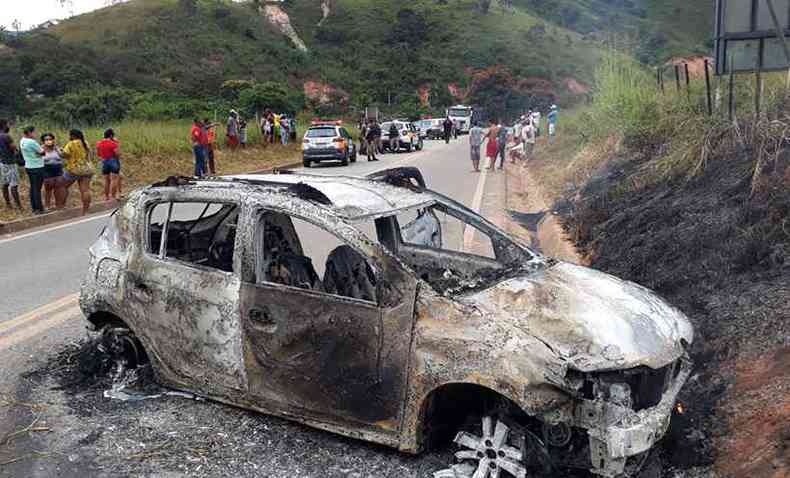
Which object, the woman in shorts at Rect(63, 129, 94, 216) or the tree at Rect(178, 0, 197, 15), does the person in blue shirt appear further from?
the tree at Rect(178, 0, 197, 15)

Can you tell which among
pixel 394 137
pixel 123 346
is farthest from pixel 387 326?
pixel 394 137

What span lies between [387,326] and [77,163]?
38.3 feet

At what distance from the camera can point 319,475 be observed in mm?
3973

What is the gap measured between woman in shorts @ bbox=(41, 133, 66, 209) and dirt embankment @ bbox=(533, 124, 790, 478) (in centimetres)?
956

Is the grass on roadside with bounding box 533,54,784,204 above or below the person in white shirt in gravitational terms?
above

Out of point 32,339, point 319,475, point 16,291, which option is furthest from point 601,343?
point 16,291

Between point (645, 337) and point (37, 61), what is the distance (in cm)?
5891

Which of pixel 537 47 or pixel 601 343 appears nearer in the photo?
pixel 601 343

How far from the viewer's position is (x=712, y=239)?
6.71m

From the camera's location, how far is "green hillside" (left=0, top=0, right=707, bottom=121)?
57.5m

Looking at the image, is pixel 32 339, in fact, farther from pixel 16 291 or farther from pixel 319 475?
pixel 319 475

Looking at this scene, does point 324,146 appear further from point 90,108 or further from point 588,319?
point 588,319

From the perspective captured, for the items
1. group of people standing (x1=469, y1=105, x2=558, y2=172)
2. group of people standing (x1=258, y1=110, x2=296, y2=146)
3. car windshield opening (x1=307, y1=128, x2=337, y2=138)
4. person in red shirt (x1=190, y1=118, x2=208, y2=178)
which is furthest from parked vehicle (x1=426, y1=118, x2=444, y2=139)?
person in red shirt (x1=190, y1=118, x2=208, y2=178)

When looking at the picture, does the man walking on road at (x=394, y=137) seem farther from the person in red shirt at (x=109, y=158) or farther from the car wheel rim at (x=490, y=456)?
the car wheel rim at (x=490, y=456)
